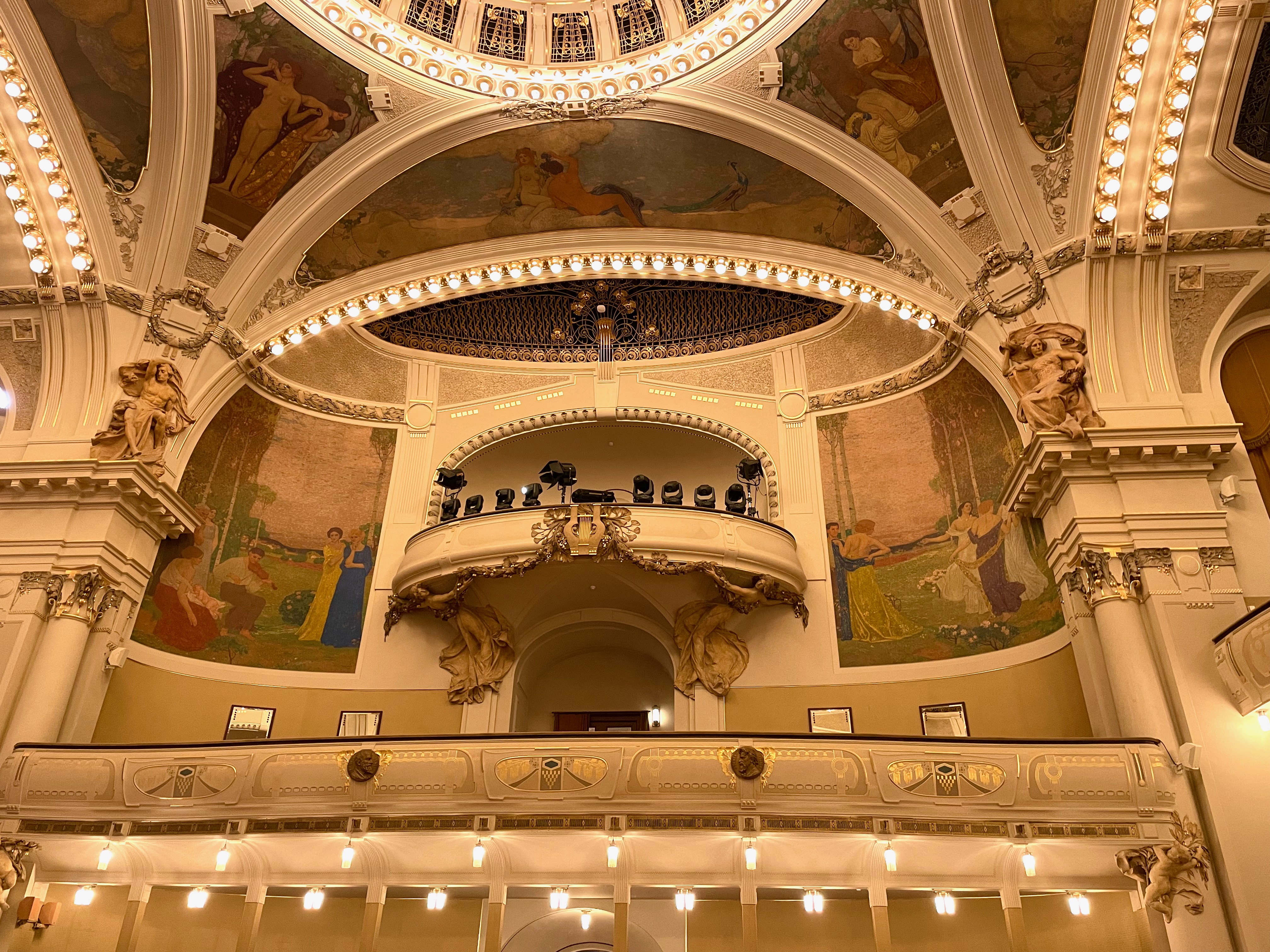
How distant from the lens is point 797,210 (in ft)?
56.8

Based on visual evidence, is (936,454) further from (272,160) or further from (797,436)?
(272,160)

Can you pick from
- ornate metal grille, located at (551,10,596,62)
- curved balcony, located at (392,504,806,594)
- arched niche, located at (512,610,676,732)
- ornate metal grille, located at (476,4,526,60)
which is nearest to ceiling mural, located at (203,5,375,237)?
ornate metal grille, located at (476,4,526,60)

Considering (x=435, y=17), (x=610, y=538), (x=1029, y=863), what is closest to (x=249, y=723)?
(x=610, y=538)

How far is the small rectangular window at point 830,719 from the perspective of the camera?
50.4ft

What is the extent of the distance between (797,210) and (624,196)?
10.5ft

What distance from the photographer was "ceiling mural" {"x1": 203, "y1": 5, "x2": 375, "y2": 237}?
15.3 metres

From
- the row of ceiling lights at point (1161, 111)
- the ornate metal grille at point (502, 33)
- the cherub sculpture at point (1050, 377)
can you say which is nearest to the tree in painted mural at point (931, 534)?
the cherub sculpture at point (1050, 377)

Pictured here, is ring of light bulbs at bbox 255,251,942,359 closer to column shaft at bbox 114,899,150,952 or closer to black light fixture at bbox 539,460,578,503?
black light fixture at bbox 539,460,578,503

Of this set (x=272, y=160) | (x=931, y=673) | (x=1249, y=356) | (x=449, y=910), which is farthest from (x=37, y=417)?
(x=1249, y=356)

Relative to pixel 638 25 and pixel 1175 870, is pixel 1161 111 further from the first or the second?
pixel 1175 870

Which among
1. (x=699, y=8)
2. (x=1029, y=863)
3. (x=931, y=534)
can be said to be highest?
(x=699, y=8)

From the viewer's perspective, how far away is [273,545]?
17312 millimetres

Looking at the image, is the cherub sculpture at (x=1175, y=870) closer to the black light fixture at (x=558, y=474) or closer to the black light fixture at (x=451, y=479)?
the black light fixture at (x=558, y=474)

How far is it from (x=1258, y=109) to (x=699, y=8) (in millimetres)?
8831
